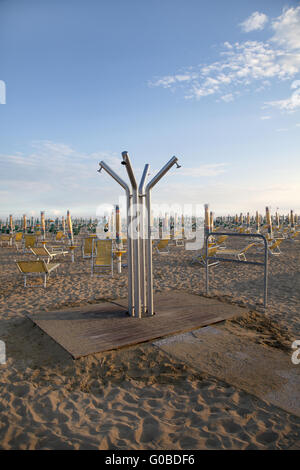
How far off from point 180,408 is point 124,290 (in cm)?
400

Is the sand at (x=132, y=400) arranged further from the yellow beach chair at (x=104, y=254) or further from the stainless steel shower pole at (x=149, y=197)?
the yellow beach chair at (x=104, y=254)

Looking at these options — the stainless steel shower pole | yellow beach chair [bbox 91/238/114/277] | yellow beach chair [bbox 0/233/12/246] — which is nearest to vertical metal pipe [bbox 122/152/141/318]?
the stainless steel shower pole

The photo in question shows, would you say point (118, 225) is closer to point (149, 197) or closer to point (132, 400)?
point (149, 197)

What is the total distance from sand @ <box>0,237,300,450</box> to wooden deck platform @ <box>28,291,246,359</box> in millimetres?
115

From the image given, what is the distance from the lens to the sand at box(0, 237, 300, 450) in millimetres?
1977

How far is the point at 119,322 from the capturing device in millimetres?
3865

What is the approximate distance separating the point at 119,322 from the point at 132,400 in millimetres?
1466

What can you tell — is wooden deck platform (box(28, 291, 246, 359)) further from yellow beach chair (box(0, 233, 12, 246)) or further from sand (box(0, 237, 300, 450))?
yellow beach chair (box(0, 233, 12, 246))

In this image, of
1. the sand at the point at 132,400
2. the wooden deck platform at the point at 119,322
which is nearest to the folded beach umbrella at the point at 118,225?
the wooden deck platform at the point at 119,322

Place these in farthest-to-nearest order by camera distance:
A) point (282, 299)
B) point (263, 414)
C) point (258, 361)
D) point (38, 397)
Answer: point (282, 299), point (258, 361), point (38, 397), point (263, 414)

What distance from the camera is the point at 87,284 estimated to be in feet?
22.6

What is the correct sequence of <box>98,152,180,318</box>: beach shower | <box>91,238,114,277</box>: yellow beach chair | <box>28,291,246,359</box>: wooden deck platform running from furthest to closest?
<box>91,238,114,277</box>: yellow beach chair, <box>98,152,180,318</box>: beach shower, <box>28,291,246,359</box>: wooden deck platform
